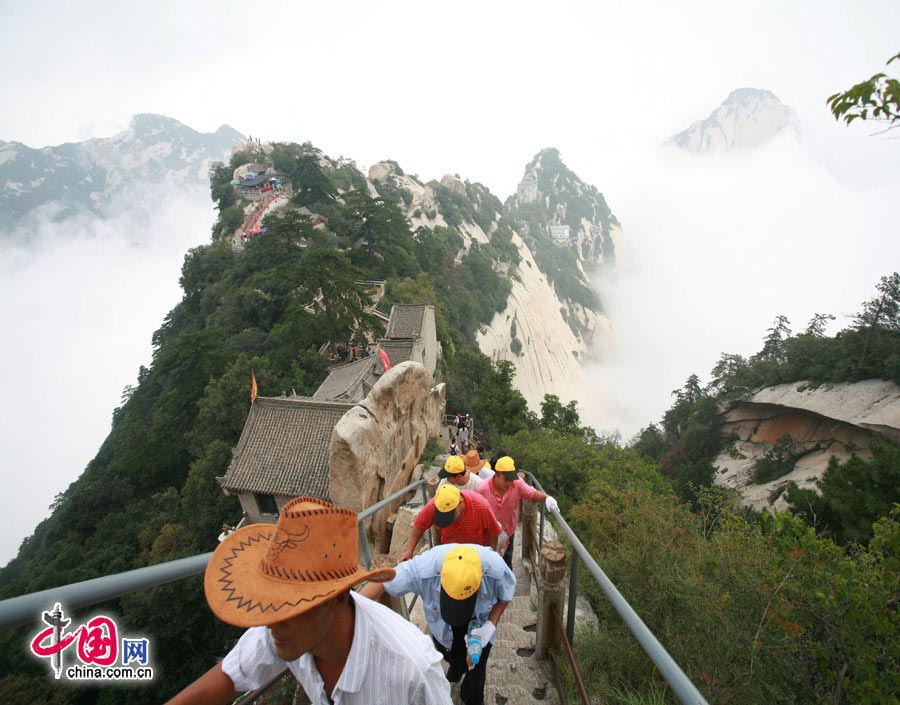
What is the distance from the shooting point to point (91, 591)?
4.50 feet

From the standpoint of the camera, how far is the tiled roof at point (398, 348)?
706 inches

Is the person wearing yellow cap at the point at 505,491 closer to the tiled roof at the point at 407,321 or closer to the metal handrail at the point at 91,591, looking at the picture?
the metal handrail at the point at 91,591

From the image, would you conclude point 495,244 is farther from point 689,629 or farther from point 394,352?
point 689,629

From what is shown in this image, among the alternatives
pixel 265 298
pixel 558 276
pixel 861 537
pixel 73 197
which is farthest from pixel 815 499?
pixel 73 197

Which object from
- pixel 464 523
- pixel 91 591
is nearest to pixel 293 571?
pixel 91 591

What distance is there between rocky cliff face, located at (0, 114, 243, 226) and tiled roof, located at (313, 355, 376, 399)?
182 metres

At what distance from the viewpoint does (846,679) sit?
330 centimetres

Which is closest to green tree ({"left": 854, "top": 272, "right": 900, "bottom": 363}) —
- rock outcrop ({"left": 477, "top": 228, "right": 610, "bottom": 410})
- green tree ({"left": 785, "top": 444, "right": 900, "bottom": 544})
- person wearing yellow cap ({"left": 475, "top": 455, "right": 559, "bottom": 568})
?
green tree ({"left": 785, "top": 444, "right": 900, "bottom": 544})

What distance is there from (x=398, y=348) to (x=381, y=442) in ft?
28.5

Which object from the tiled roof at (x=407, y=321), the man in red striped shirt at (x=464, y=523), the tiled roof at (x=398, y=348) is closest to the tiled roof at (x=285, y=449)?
the tiled roof at (x=398, y=348)

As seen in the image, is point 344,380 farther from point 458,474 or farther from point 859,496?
point 859,496

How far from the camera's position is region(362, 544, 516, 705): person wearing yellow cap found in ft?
8.05

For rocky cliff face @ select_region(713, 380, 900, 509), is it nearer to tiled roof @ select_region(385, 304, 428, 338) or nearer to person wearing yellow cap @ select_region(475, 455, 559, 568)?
tiled roof @ select_region(385, 304, 428, 338)

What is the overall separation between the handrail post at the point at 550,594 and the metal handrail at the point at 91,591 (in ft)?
7.23
